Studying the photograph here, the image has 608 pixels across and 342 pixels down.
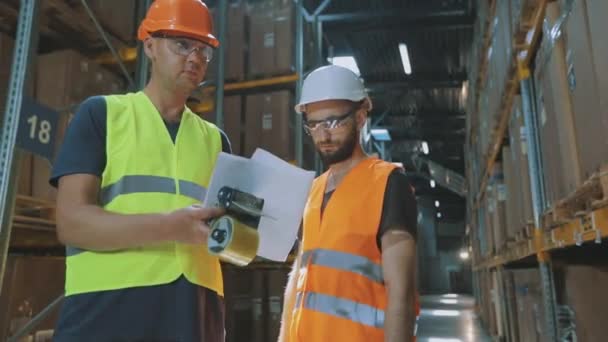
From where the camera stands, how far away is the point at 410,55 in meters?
12.1

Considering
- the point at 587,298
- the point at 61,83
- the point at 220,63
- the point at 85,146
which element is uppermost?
the point at 220,63

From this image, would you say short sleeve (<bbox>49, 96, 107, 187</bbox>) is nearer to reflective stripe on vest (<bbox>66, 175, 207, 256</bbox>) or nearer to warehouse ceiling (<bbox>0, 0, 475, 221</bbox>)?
reflective stripe on vest (<bbox>66, 175, 207, 256</bbox>)

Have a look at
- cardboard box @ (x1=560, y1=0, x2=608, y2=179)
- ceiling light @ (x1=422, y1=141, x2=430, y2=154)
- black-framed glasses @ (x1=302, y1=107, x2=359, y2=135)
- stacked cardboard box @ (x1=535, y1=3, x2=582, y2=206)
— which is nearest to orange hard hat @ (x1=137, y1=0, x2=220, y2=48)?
black-framed glasses @ (x1=302, y1=107, x2=359, y2=135)

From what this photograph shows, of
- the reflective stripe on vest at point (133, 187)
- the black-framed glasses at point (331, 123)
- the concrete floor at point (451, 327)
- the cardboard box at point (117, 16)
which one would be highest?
the cardboard box at point (117, 16)

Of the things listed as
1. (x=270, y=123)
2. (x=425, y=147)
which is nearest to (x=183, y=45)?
(x=270, y=123)

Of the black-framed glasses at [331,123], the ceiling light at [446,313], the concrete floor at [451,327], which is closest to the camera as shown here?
the black-framed glasses at [331,123]

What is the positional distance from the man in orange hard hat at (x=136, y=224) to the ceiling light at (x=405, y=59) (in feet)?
34.0

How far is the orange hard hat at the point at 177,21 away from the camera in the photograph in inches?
63.8

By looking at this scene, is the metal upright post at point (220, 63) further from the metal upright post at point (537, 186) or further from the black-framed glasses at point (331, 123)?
the black-framed glasses at point (331, 123)

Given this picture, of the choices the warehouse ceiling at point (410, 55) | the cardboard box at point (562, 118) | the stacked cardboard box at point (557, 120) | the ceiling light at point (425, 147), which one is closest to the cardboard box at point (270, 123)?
the warehouse ceiling at point (410, 55)

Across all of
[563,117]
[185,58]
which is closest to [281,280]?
[563,117]

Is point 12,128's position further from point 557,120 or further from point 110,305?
point 557,120

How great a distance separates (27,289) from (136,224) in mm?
2427

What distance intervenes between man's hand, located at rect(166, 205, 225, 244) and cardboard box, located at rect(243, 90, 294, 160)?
4.44 metres
